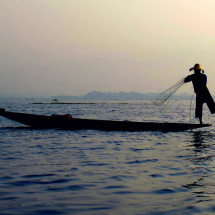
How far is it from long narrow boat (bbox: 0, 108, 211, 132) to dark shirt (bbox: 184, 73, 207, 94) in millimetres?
1930

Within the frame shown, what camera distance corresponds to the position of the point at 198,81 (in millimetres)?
17062

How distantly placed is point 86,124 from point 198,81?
6.77 metres

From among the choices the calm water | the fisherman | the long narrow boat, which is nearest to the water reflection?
the calm water

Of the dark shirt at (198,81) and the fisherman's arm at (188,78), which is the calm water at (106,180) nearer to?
the dark shirt at (198,81)

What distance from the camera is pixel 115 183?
7.05 meters

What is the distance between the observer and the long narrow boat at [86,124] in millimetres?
18562

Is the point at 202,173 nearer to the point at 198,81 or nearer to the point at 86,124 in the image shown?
the point at 198,81

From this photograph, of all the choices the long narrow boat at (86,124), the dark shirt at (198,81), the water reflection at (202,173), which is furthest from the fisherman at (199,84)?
the water reflection at (202,173)

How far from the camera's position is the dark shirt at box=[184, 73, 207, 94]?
1706 cm

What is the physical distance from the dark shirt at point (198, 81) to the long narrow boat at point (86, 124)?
A: 1930 mm

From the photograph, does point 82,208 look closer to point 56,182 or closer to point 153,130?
point 56,182

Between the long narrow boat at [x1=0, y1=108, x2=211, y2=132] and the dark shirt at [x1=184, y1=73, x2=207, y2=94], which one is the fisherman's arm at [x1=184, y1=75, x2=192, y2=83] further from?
the long narrow boat at [x1=0, y1=108, x2=211, y2=132]

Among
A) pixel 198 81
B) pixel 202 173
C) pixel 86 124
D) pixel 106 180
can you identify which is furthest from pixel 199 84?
pixel 106 180

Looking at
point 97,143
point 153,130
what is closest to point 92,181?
point 97,143
